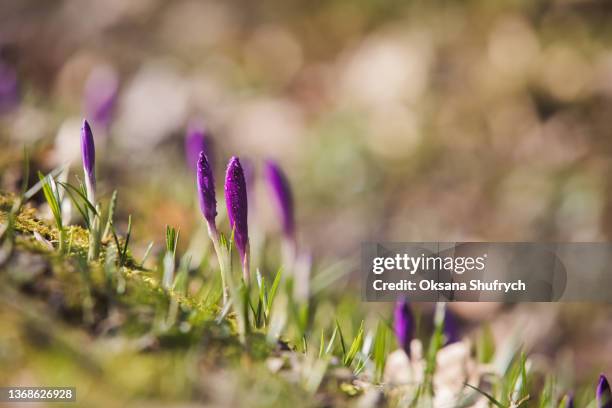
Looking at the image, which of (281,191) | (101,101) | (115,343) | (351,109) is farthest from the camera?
(351,109)

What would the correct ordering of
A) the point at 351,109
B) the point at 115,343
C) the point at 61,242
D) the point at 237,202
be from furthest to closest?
the point at 351,109 → the point at 237,202 → the point at 61,242 → the point at 115,343

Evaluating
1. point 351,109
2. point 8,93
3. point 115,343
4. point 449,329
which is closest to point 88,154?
point 115,343

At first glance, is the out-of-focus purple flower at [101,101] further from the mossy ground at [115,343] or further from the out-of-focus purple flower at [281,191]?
the mossy ground at [115,343]

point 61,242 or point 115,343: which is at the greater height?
point 61,242

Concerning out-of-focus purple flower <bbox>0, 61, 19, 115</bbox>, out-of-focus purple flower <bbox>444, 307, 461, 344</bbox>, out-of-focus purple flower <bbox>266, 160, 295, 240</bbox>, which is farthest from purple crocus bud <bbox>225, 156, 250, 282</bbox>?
out-of-focus purple flower <bbox>0, 61, 19, 115</bbox>

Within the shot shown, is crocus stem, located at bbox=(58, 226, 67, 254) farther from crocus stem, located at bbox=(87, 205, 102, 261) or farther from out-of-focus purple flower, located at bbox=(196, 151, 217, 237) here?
out-of-focus purple flower, located at bbox=(196, 151, 217, 237)

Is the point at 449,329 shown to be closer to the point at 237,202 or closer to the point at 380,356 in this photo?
the point at 380,356

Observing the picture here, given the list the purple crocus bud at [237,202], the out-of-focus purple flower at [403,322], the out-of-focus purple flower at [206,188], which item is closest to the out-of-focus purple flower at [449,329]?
the out-of-focus purple flower at [403,322]
